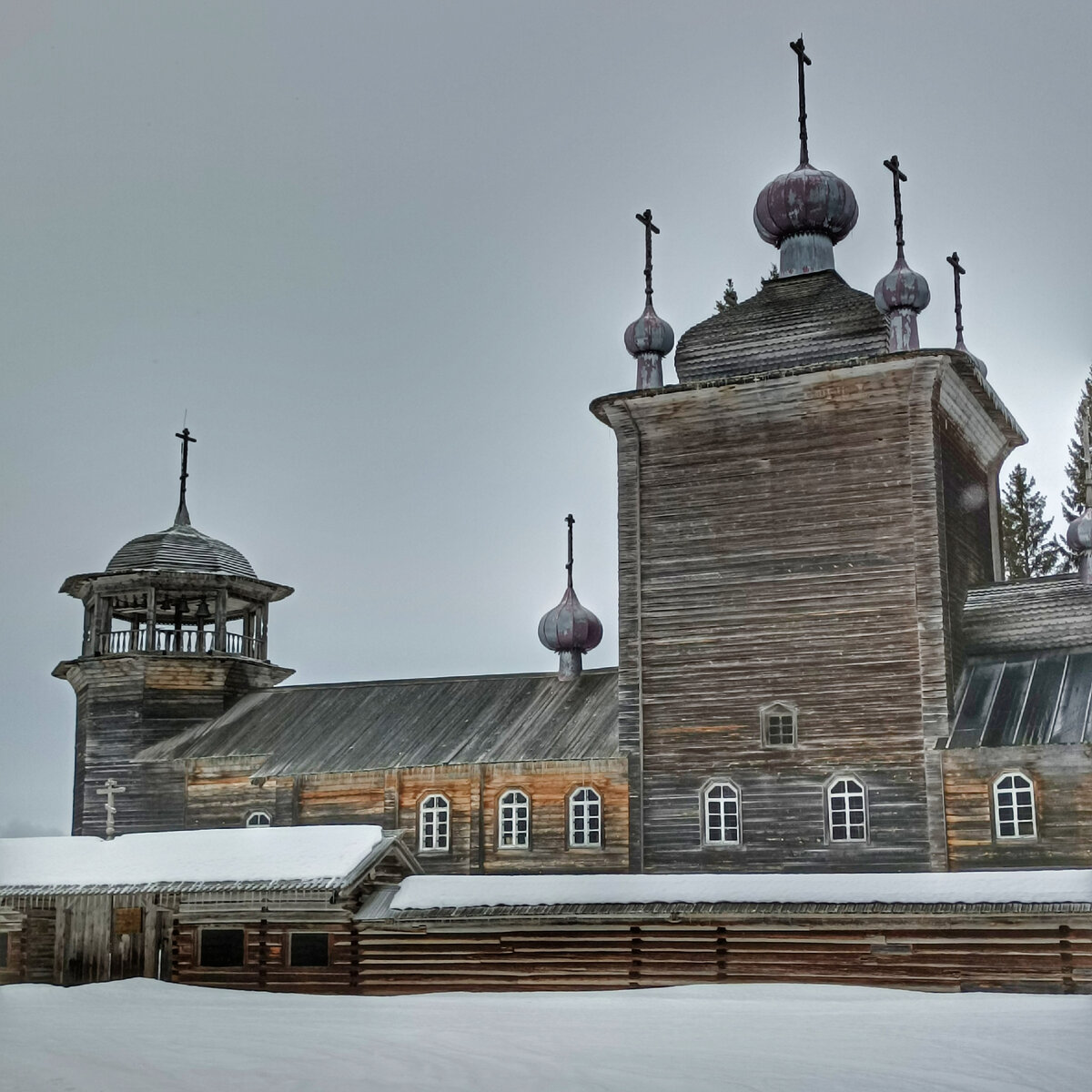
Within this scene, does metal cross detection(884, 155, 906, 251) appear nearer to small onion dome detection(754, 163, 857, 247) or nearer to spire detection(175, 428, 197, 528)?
small onion dome detection(754, 163, 857, 247)

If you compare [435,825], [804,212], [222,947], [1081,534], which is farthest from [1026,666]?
[222,947]

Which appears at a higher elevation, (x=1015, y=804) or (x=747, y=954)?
(x=1015, y=804)

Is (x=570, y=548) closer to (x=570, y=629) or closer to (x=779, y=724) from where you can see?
(x=570, y=629)

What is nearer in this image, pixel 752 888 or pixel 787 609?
pixel 752 888

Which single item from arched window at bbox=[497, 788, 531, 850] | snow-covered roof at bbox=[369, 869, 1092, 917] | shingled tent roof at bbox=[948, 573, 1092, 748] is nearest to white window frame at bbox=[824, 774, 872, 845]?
Result: snow-covered roof at bbox=[369, 869, 1092, 917]

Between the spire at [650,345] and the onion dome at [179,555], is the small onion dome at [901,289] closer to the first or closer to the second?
the spire at [650,345]

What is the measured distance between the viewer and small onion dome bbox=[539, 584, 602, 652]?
1331 inches

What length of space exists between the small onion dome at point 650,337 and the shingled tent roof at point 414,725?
22.1 feet

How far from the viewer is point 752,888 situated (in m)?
23.6

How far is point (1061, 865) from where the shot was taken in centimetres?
2439

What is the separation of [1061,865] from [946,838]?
6.12ft

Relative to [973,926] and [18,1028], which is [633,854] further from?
[18,1028]

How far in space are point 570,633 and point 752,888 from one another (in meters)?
11.0

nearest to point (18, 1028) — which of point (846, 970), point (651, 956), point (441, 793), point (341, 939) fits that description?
point (341, 939)
